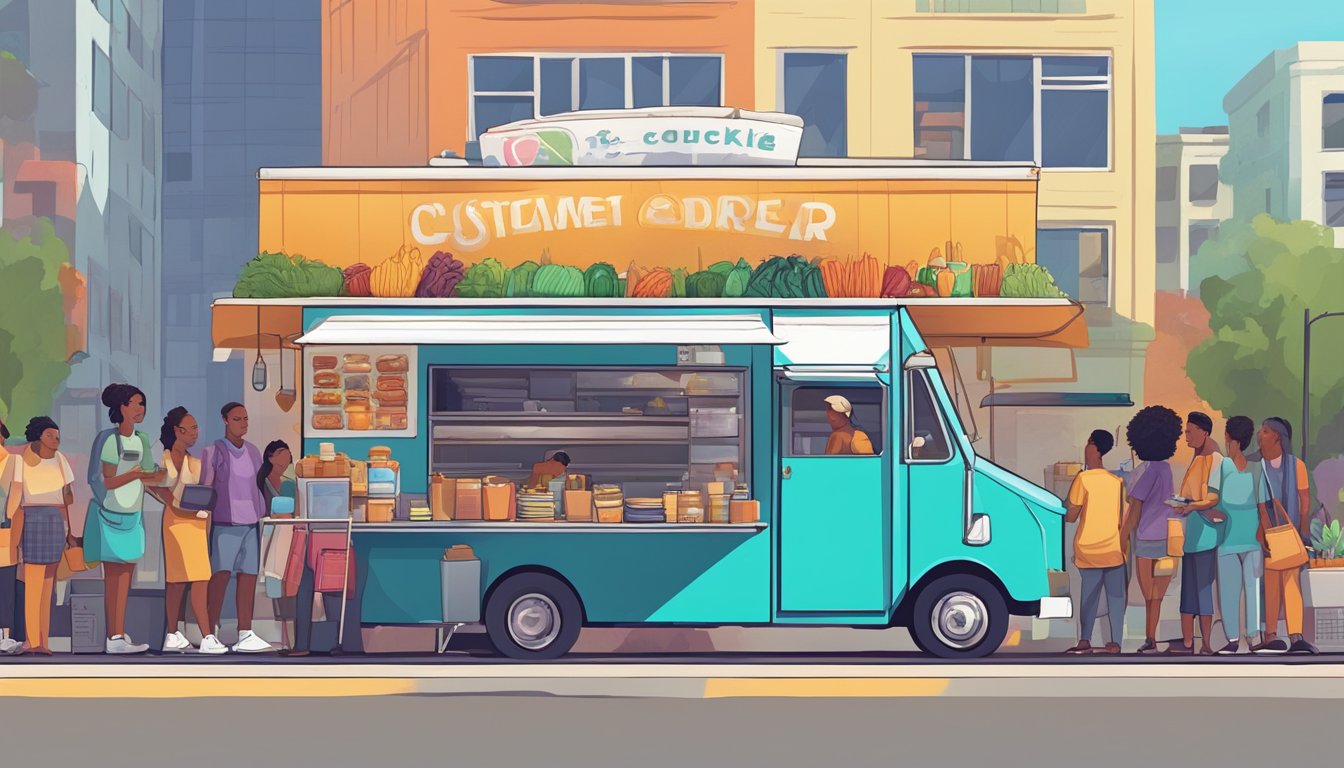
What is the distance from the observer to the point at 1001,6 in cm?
2967

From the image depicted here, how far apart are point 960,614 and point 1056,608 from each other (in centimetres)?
67

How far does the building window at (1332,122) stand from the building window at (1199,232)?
2484 centimetres

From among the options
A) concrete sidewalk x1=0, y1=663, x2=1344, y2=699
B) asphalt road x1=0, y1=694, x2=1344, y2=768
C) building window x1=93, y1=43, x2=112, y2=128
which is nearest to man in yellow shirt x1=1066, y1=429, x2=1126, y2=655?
concrete sidewalk x1=0, y1=663, x2=1344, y2=699

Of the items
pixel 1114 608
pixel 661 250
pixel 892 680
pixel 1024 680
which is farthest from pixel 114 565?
pixel 1114 608

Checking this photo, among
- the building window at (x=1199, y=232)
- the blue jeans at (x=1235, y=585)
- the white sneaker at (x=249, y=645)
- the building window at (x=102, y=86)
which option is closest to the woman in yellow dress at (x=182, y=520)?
the white sneaker at (x=249, y=645)

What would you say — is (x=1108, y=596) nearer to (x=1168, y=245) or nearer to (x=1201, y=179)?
(x=1201, y=179)

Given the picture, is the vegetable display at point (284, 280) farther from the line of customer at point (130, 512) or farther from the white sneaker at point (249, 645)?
the white sneaker at point (249, 645)

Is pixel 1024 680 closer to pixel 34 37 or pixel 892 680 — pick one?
pixel 892 680

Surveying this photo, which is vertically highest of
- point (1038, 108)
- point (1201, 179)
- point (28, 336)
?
point (1201, 179)

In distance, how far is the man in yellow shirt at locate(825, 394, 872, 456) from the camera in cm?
1314

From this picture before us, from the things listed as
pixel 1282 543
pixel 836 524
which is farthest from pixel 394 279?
pixel 1282 543

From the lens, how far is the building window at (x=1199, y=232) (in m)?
88.7

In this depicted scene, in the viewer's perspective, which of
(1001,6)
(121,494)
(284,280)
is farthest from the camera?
(1001,6)

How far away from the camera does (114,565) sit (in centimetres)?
1295
